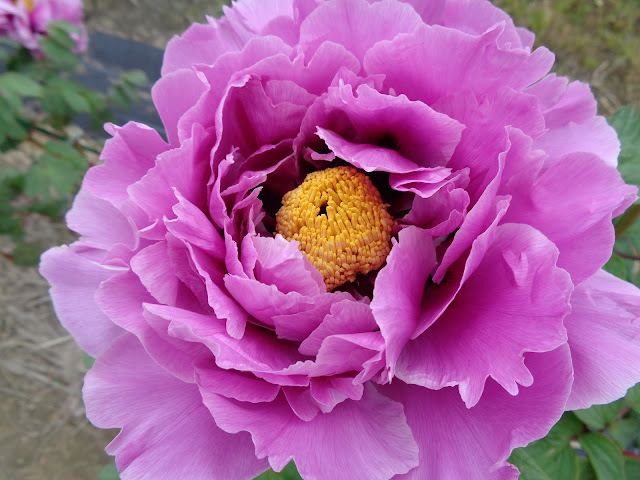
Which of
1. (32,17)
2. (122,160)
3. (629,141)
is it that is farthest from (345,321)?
(32,17)

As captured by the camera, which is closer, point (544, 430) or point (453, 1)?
point (544, 430)

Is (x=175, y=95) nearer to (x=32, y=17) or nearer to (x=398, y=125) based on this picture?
(x=398, y=125)

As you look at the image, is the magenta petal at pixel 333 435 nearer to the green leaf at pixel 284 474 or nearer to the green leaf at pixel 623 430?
the green leaf at pixel 284 474

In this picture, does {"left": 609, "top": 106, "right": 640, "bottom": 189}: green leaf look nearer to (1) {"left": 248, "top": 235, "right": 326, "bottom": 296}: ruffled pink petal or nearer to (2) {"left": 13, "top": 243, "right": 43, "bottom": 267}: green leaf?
(1) {"left": 248, "top": 235, "right": 326, "bottom": 296}: ruffled pink petal

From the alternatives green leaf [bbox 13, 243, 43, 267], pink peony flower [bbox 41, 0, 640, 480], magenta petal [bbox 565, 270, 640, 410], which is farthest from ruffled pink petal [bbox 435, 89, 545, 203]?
green leaf [bbox 13, 243, 43, 267]

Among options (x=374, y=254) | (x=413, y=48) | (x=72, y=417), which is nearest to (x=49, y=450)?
(x=72, y=417)

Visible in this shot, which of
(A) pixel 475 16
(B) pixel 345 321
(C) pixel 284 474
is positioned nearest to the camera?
(B) pixel 345 321

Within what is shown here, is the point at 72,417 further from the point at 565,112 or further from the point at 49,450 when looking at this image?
the point at 565,112
